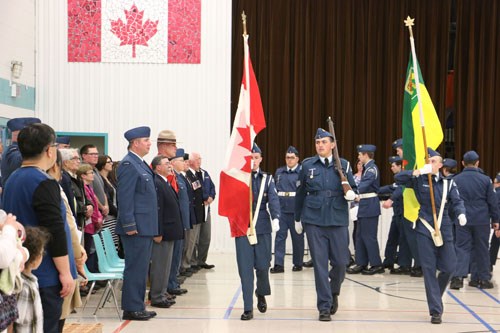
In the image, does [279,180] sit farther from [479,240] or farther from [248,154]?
[248,154]

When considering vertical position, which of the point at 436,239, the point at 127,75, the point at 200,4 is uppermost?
the point at 200,4

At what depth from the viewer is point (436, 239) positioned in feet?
24.2

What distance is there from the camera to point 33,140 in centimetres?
423

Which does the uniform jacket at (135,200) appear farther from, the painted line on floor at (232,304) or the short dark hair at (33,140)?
the short dark hair at (33,140)

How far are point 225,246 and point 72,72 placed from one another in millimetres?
4189

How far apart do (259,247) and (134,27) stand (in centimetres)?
744

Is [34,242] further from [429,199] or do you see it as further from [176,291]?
[176,291]

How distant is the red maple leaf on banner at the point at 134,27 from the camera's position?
1402 centimetres

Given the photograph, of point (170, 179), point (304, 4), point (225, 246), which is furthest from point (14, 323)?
point (304, 4)

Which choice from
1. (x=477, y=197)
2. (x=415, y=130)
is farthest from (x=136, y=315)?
(x=477, y=197)

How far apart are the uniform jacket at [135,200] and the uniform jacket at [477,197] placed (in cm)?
452

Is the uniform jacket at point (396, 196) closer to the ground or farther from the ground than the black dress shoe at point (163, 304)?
farther from the ground

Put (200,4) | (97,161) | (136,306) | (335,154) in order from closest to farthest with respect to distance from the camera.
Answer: (136,306) → (335,154) → (97,161) → (200,4)

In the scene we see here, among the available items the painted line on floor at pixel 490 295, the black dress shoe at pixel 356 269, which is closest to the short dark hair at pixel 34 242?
the painted line on floor at pixel 490 295
